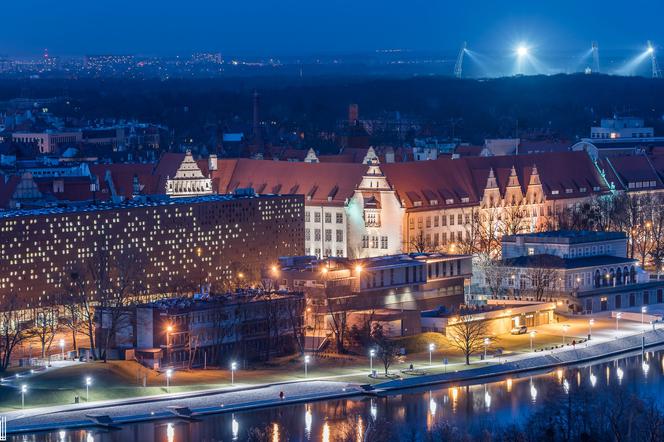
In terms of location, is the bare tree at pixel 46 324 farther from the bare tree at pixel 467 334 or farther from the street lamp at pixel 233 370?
the bare tree at pixel 467 334

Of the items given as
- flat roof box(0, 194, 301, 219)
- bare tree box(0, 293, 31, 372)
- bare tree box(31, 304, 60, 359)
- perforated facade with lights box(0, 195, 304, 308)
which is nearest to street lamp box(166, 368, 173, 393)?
bare tree box(0, 293, 31, 372)

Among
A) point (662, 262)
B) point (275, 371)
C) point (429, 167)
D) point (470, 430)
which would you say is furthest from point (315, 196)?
point (470, 430)

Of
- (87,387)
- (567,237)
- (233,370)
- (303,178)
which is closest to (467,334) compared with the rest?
(233,370)

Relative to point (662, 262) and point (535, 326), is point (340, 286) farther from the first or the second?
point (662, 262)

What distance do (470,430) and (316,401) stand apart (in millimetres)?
8286

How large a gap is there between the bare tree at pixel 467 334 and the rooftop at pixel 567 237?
15269mm

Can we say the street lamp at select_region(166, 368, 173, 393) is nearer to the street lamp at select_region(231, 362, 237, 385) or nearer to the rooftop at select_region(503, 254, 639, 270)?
the street lamp at select_region(231, 362, 237, 385)

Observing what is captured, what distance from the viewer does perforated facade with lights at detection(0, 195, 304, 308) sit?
94188 millimetres

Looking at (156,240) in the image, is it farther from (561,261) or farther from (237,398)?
(237,398)

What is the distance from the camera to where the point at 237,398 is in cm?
7650

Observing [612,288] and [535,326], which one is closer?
[535,326]

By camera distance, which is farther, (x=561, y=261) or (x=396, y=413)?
(x=561, y=261)

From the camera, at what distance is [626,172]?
13175cm

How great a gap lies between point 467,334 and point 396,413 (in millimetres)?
11658
